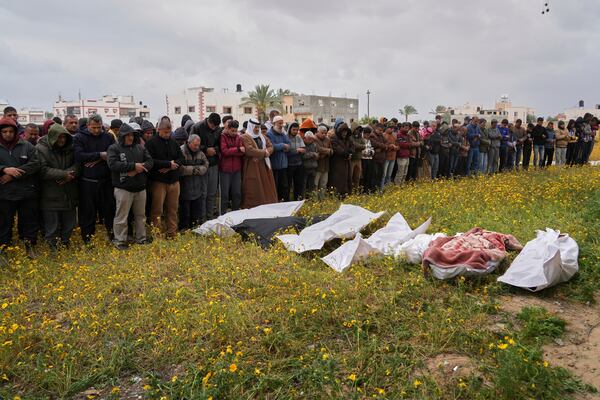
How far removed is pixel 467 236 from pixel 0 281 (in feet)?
17.6

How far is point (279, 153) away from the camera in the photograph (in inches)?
352

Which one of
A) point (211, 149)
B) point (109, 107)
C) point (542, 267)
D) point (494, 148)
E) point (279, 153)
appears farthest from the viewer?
point (109, 107)

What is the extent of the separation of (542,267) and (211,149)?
5164mm

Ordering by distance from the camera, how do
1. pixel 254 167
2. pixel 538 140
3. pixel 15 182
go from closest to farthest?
pixel 15 182 < pixel 254 167 < pixel 538 140

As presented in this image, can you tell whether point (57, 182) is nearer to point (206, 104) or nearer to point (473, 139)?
point (473, 139)

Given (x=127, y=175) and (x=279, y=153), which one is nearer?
(x=127, y=175)

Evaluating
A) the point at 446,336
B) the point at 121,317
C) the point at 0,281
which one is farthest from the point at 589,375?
the point at 0,281

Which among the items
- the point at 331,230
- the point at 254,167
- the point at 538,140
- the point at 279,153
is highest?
the point at 538,140


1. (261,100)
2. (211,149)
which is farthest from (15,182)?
(261,100)

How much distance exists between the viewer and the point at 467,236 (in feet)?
17.7

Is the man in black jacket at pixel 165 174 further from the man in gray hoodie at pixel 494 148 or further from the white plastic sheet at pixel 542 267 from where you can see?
the man in gray hoodie at pixel 494 148

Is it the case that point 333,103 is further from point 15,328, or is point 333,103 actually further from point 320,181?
point 15,328

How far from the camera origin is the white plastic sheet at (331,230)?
19.6 feet

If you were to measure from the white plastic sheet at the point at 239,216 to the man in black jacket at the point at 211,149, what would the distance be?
0.65m
